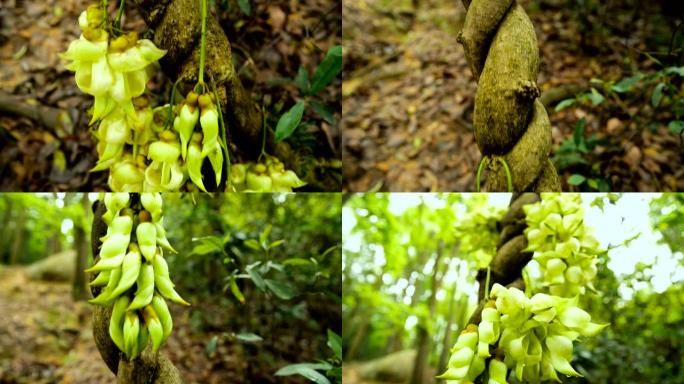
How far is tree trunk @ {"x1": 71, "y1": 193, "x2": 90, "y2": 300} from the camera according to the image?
1.12 meters

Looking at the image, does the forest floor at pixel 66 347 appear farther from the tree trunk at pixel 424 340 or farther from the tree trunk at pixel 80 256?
the tree trunk at pixel 424 340

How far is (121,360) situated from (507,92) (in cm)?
50

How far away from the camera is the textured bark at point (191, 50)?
58 cm

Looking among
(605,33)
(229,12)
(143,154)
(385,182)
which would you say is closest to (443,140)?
(385,182)

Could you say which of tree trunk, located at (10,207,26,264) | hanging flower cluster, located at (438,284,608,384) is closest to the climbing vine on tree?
hanging flower cluster, located at (438,284,608,384)

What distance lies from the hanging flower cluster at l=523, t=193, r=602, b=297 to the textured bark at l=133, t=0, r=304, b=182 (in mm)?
395

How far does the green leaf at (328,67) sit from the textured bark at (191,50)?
231 mm

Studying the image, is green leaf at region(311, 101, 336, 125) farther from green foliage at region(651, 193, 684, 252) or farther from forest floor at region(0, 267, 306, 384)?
green foliage at region(651, 193, 684, 252)

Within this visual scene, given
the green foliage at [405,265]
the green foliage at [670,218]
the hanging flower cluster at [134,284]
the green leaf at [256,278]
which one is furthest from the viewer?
the green foliage at [405,265]

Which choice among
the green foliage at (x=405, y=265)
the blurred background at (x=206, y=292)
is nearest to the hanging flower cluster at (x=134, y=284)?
the blurred background at (x=206, y=292)

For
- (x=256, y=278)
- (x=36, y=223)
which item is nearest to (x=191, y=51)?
(x=256, y=278)

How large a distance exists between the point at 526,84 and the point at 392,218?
26.5 inches

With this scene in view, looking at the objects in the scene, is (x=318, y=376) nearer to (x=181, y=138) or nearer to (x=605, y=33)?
(x=181, y=138)

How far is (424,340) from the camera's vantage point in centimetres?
141
